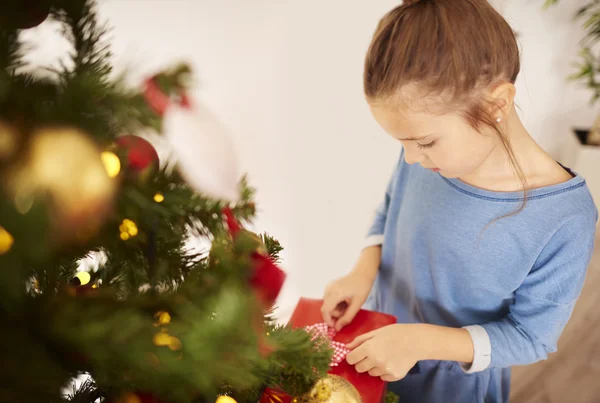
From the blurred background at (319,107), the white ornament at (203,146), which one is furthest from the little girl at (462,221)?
the blurred background at (319,107)

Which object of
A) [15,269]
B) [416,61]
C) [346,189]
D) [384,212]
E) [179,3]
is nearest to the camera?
[15,269]

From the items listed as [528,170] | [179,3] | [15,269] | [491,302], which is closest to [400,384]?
[491,302]

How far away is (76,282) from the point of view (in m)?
0.46

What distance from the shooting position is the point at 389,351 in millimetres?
684

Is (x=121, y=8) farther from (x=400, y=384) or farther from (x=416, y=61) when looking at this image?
(x=400, y=384)

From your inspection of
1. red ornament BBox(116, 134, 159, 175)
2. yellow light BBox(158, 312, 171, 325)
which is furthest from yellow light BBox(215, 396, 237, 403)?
red ornament BBox(116, 134, 159, 175)

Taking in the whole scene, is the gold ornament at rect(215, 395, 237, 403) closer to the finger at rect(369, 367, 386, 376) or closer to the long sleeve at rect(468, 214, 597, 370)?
the finger at rect(369, 367, 386, 376)

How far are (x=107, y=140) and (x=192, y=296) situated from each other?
0.44ft

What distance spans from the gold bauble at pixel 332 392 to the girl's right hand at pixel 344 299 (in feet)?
0.47

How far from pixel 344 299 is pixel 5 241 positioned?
0.67 metres

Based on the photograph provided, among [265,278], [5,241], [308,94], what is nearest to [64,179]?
[5,241]

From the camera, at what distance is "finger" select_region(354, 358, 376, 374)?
2.23 feet

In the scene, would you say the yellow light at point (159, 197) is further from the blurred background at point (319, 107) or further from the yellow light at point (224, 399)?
the blurred background at point (319, 107)

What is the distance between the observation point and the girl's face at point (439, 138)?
62 centimetres
